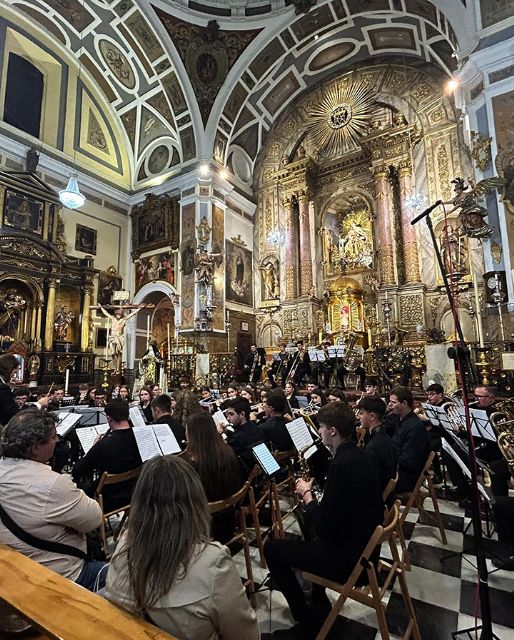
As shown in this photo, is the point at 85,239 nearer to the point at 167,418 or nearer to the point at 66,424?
the point at 66,424

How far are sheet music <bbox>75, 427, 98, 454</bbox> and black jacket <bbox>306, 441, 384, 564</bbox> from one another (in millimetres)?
2904

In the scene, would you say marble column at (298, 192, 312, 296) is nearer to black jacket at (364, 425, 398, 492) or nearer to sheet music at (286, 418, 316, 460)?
sheet music at (286, 418, 316, 460)

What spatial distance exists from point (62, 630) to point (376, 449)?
2.29 metres

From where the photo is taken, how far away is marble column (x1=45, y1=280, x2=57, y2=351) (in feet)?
41.1

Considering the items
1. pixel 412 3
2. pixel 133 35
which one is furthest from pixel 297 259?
pixel 133 35

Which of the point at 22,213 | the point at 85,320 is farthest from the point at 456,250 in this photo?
the point at 22,213

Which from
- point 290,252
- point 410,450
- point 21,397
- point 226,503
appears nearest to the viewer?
point 226,503

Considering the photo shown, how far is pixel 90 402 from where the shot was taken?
8172 millimetres

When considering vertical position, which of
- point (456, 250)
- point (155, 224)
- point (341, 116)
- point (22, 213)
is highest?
point (341, 116)

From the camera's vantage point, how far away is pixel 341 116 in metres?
15.0

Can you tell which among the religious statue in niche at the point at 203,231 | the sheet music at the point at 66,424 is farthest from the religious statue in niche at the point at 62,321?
the sheet music at the point at 66,424

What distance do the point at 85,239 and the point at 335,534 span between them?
15.2 metres

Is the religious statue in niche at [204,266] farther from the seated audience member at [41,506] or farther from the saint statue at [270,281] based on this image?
the seated audience member at [41,506]

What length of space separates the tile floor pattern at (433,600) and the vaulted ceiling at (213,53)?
1388cm
